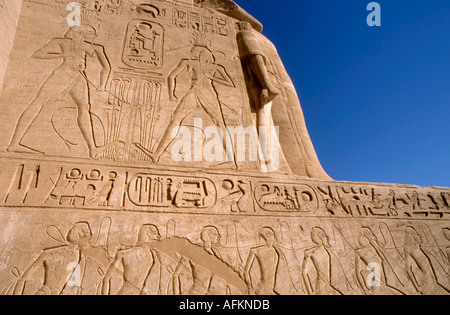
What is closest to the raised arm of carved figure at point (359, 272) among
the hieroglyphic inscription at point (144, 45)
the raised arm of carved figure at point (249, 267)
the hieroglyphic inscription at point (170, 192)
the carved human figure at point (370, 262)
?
the carved human figure at point (370, 262)

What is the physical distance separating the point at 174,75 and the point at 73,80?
1.24 metres

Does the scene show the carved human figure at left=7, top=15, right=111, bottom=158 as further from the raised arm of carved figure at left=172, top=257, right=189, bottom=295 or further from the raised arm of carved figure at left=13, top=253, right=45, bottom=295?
the raised arm of carved figure at left=172, top=257, right=189, bottom=295

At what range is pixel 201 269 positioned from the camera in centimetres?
282

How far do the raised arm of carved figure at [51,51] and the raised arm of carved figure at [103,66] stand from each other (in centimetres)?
44

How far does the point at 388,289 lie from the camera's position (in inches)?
124

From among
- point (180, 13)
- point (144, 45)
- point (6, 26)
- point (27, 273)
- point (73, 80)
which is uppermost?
point (180, 13)

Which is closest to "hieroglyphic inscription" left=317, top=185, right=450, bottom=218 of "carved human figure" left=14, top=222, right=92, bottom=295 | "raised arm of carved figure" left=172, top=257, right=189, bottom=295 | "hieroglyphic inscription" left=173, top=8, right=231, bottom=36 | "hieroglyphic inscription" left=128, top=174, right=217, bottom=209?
"hieroglyphic inscription" left=128, top=174, right=217, bottom=209

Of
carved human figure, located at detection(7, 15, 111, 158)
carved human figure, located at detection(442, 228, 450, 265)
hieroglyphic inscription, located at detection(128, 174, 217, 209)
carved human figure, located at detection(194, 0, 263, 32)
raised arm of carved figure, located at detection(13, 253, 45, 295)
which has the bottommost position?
raised arm of carved figure, located at detection(13, 253, 45, 295)

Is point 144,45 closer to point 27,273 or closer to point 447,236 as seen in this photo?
point 27,273

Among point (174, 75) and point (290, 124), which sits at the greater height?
point (174, 75)

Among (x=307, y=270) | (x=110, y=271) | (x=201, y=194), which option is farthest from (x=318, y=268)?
(x=110, y=271)

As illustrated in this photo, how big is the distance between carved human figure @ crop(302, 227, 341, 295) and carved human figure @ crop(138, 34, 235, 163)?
1.37m

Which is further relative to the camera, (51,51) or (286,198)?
(51,51)

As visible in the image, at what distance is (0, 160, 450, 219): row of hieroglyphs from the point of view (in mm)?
2865
